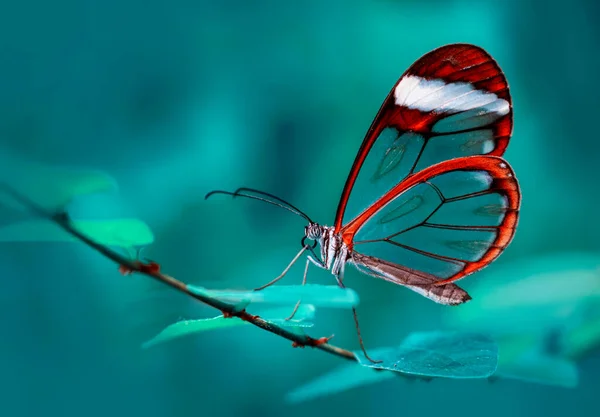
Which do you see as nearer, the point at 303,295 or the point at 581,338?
the point at 303,295

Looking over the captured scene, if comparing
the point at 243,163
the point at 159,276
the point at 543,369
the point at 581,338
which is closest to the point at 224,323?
the point at 159,276

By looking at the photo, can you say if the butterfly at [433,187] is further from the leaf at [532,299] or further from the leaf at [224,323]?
the leaf at [224,323]

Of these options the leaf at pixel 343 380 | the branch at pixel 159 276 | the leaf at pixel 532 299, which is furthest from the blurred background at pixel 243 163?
the branch at pixel 159 276

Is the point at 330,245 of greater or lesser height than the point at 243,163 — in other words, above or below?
below

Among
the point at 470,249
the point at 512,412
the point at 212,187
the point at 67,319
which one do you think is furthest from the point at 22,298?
the point at 512,412

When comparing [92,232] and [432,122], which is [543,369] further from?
[92,232]

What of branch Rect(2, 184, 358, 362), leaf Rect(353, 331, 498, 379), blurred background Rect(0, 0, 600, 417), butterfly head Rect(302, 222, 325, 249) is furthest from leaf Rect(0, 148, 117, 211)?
blurred background Rect(0, 0, 600, 417)

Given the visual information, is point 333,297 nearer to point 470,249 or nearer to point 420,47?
point 470,249
